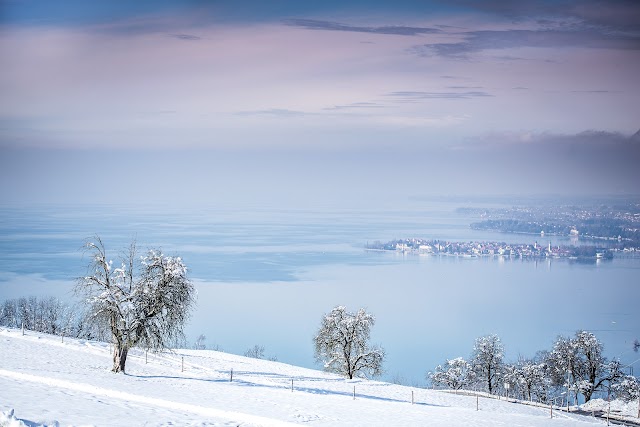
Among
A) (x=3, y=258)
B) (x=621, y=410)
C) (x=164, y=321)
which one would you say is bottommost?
(x=621, y=410)

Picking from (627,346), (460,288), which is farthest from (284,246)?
(627,346)

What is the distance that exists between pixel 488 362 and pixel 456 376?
237cm

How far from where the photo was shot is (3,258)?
11925cm

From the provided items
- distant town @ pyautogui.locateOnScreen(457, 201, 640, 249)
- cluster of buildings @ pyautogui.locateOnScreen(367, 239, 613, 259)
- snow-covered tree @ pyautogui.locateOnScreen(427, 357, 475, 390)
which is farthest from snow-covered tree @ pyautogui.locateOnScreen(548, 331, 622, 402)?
distant town @ pyautogui.locateOnScreen(457, 201, 640, 249)

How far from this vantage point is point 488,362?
40.9 m

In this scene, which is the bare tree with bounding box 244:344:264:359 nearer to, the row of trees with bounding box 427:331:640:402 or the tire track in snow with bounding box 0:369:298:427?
the row of trees with bounding box 427:331:640:402

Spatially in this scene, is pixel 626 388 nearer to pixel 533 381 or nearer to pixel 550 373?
pixel 550 373

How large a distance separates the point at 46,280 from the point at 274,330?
42837 mm

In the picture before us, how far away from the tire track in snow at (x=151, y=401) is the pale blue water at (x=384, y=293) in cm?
4096

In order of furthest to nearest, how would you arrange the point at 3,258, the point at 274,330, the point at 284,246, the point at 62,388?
the point at 284,246
the point at 3,258
the point at 274,330
the point at 62,388

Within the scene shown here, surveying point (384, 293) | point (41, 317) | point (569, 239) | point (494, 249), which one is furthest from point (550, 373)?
point (569, 239)

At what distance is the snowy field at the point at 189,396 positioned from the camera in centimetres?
1314

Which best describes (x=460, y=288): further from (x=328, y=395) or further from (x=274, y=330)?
(x=328, y=395)

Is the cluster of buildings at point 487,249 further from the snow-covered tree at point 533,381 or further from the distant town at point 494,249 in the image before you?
the snow-covered tree at point 533,381
